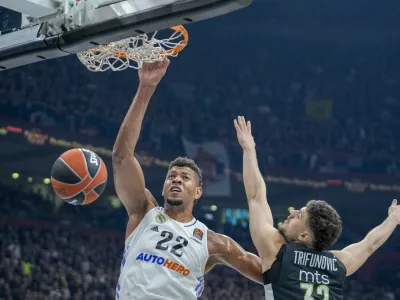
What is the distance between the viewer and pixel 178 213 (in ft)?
13.0

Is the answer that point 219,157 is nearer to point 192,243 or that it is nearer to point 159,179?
point 159,179

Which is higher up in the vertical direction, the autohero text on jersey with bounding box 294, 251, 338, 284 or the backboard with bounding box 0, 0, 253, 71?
the backboard with bounding box 0, 0, 253, 71

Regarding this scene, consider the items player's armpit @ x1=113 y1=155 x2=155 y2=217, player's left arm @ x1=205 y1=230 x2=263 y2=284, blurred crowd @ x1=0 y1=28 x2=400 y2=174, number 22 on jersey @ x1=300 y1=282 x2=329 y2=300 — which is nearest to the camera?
number 22 on jersey @ x1=300 y1=282 x2=329 y2=300

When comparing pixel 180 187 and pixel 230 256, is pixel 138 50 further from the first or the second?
pixel 230 256

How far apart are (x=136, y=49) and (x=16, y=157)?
12.1 m

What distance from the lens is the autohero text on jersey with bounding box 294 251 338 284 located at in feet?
11.4

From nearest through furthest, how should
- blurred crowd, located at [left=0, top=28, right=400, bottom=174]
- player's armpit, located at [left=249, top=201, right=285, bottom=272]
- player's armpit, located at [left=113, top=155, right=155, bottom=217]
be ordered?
1. player's armpit, located at [left=249, top=201, right=285, bottom=272]
2. player's armpit, located at [left=113, top=155, right=155, bottom=217]
3. blurred crowd, located at [left=0, top=28, right=400, bottom=174]

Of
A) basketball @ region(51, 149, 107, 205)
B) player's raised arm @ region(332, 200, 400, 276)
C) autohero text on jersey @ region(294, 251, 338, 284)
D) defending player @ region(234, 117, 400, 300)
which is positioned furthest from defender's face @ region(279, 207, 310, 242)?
basketball @ region(51, 149, 107, 205)

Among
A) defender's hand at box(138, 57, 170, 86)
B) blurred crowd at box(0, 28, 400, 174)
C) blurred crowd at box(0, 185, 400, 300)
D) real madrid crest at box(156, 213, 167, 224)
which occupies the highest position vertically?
blurred crowd at box(0, 28, 400, 174)

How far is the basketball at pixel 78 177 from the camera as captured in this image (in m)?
4.62

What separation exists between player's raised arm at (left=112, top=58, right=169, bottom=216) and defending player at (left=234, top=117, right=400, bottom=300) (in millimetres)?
674

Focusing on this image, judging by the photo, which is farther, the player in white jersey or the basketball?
the basketball

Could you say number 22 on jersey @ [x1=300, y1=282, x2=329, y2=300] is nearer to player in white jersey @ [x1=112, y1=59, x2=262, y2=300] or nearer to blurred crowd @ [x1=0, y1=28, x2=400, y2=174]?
player in white jersey @ [x1=112, y1=59, x2=262, y2=300]

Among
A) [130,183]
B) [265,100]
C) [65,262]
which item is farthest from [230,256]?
[265,100]
